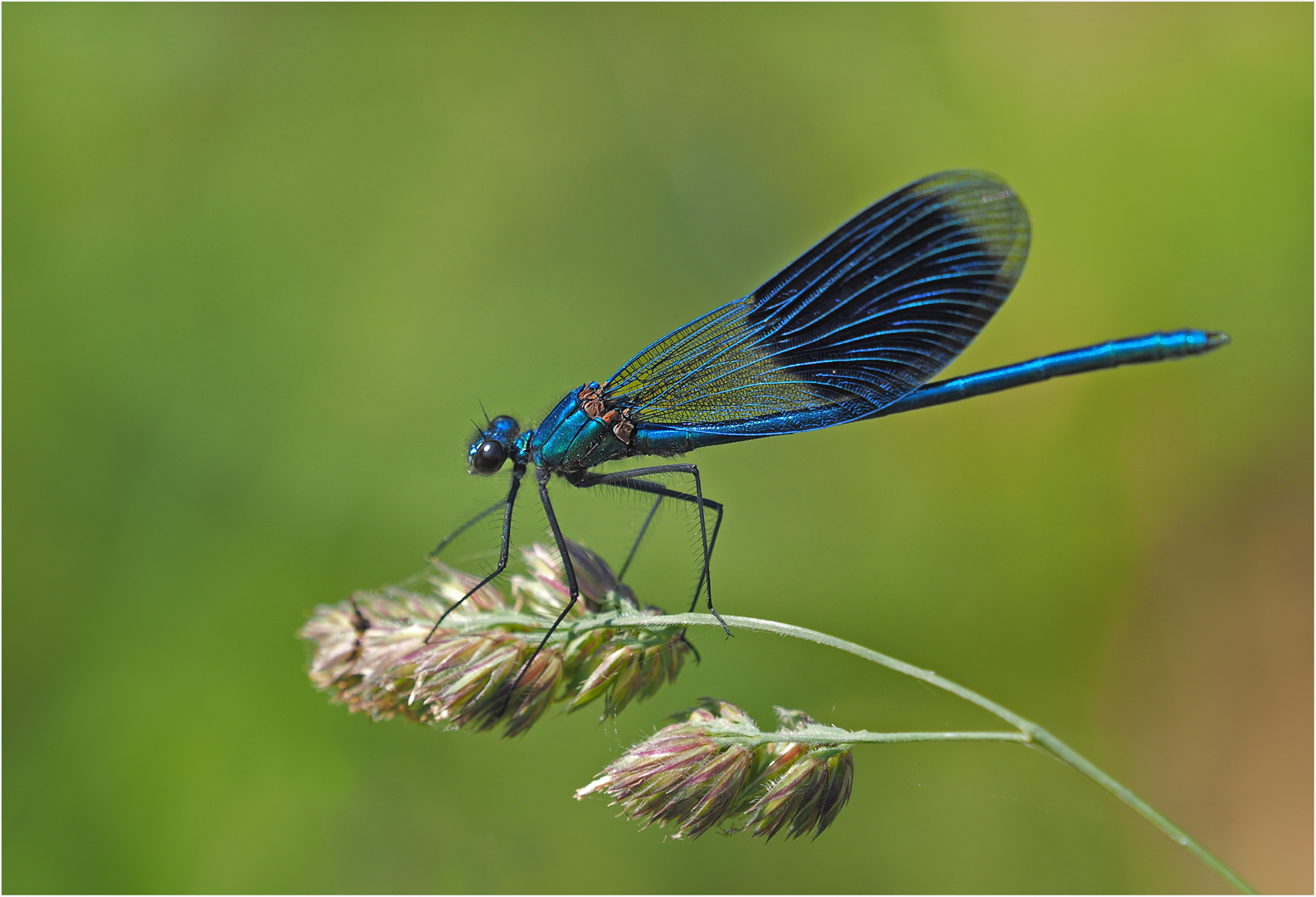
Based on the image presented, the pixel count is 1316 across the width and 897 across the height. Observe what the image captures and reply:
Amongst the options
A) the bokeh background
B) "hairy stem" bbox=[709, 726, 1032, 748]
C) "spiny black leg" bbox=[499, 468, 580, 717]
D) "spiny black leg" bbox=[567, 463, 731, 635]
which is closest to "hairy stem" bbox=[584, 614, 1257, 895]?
"hairy stem" bbox=[709, 726, 1032, 748]

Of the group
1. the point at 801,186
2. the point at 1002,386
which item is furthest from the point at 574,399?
the point at 801,186

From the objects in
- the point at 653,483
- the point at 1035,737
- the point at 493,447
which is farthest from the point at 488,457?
the point at 1035,737

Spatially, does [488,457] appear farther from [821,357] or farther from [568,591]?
[821,357]

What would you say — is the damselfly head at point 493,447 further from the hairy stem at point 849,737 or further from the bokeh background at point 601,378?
the hairy stem at point 849,737

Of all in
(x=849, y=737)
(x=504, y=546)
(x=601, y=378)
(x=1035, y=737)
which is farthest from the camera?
(x=601, y=378)

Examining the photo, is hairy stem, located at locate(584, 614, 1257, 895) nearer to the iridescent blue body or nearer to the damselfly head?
the iridescent blue body

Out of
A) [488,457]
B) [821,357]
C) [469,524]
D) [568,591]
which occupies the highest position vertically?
[488,457]

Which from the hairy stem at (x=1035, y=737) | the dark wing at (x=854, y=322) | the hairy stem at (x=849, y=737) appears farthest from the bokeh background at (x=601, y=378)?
the hairy stem at (x=1035, y=737)

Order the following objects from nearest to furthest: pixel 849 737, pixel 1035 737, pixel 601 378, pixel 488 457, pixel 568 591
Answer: pixel 1035 737, pixel 849 737, pixel 568 591, pixel 488 457, pixel 601 378
